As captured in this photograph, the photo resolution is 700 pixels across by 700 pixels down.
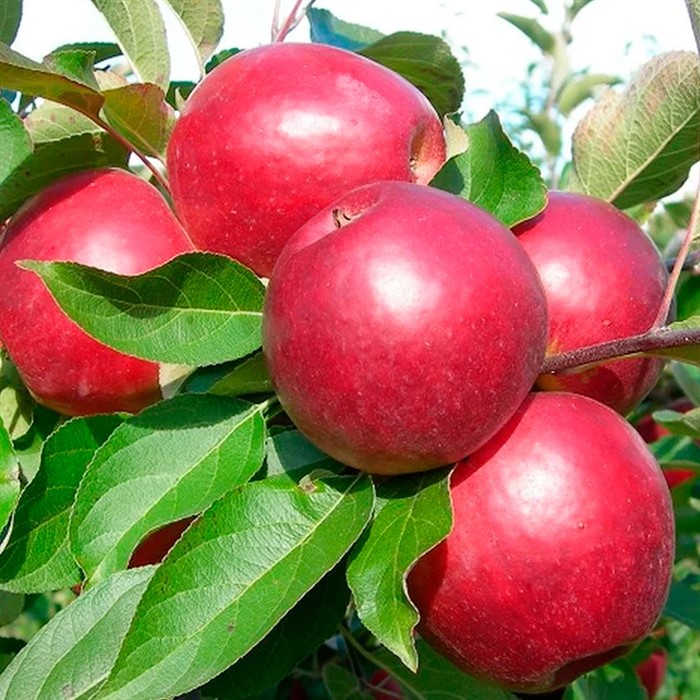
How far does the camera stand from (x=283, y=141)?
0.89 m

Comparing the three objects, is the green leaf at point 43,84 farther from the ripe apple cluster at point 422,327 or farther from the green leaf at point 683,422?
the green leaf at point 683,422

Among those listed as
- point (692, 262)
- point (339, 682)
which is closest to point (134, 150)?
point (692, 262)

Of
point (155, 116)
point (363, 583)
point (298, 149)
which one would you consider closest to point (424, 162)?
point (298, 149)

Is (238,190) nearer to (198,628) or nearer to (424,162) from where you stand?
(424,162)

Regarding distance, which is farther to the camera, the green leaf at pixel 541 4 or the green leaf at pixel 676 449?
the green leaf at pixel 541 4

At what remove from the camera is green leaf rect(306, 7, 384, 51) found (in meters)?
1.37

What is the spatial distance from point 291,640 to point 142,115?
0.52m

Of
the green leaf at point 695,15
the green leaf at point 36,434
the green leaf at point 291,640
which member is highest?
the green leaf at point 695,15

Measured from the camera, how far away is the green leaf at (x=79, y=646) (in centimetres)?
86

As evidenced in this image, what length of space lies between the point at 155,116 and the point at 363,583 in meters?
0.48

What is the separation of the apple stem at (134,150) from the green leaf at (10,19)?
357 mm

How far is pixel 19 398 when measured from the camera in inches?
42.8

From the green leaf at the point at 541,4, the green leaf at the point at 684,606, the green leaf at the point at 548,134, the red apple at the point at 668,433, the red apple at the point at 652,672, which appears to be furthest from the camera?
the green leaf at the point at 548,134

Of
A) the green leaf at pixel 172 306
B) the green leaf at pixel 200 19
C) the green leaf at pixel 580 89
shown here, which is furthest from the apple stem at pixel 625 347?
the green leaf at pixel 580 89
